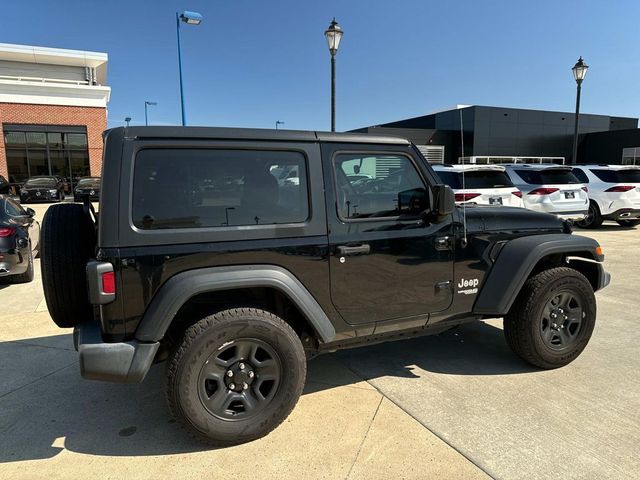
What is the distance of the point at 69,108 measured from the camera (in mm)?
26875

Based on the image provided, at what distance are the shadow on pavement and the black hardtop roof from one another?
185 centimetres

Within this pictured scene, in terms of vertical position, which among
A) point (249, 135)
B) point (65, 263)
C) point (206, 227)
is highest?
point (249, 135)

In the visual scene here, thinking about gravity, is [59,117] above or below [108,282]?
above

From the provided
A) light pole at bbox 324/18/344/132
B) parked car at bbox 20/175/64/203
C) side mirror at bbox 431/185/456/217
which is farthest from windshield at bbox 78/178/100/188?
side mirror at bbox 431/185/456/217

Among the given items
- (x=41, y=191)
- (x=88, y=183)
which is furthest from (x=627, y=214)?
(x=41, y=191)

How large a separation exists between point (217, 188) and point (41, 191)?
24.1 m

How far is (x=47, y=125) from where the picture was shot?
26469 millimetres

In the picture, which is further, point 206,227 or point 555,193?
point 555,193

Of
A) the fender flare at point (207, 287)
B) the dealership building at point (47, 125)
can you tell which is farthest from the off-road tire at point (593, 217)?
the dealership building at point (47, 125)

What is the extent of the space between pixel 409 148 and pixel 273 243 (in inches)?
50.2

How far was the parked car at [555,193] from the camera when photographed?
10.9m

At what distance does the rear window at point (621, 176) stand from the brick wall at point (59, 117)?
23.2 metres

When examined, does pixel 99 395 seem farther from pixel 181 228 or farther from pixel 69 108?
pixel 69 108

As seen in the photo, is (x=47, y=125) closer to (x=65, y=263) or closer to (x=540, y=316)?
(x=65, y=263)
